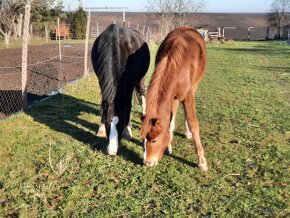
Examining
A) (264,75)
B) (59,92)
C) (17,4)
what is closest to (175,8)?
(17,4)

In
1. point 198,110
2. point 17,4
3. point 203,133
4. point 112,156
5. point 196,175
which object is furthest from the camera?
point 17,4

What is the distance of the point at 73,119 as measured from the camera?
668 centimetres

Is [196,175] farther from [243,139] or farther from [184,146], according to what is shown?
[243,139]

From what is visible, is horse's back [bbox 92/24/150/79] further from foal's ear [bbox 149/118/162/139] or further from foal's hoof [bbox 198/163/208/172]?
foal's hoof [bbox 198/163/208/172]

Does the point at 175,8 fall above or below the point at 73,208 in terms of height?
above

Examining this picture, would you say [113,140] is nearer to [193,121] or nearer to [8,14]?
[193,121]

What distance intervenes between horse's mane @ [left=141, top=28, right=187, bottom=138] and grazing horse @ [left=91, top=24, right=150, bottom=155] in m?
0.79

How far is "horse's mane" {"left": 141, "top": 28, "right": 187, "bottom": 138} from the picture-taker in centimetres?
411

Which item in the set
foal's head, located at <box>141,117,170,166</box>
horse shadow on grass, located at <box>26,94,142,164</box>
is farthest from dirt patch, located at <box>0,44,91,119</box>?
foal's head, located at <box>141,117,170,166</box>

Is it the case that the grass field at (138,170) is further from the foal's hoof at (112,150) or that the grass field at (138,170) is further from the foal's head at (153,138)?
the foal's head at (153,138)

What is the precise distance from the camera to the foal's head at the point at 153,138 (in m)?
4.05

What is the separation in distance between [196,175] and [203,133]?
167cm

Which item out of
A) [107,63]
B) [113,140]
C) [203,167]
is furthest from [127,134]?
[203,167]

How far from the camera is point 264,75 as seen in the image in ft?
40.9
